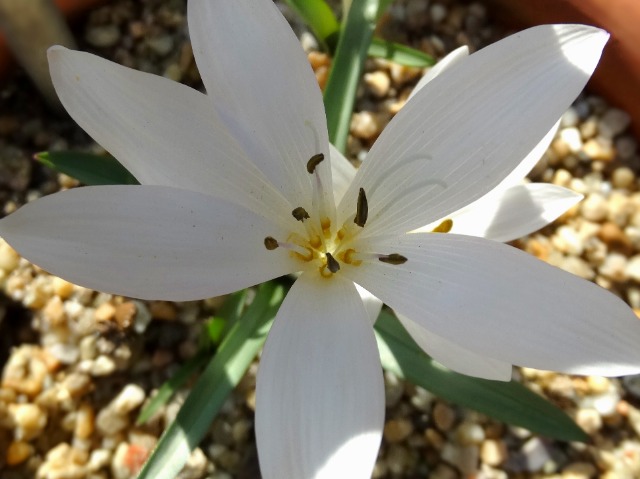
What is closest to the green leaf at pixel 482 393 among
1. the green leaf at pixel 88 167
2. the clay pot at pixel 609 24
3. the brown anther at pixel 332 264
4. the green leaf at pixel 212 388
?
the green leaf at pixel 212 388

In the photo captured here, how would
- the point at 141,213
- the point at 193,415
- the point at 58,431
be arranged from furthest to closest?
the point at 58,431 < the point at 193,415 < the point at 141,213

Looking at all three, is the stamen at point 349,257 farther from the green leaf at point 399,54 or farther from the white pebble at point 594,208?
the white pebble at point 594,208

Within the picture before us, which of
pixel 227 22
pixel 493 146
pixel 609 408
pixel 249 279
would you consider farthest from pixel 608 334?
pixel 609 408

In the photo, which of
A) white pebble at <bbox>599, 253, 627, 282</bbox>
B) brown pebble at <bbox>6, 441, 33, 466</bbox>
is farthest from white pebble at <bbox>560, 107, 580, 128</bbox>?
brown pebble at <bbox>6, 441, 33, 466</bbox>

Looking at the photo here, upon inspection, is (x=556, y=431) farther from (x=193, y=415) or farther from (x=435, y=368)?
(x=193, y=415)

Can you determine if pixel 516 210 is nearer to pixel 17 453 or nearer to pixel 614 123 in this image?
pixel 614 123

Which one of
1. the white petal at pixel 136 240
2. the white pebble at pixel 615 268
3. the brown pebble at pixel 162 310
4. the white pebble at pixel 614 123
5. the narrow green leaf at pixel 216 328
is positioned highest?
the white petal at pixel 136 240
